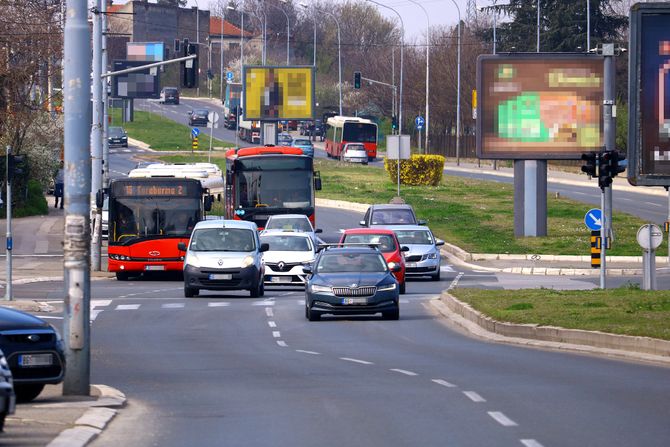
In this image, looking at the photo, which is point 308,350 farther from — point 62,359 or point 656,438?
point 656,438

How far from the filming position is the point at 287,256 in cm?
3700

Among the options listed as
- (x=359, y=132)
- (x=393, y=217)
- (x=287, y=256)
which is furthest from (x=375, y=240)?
(x=359, y=132)

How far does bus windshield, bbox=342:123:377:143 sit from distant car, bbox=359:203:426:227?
57323mm

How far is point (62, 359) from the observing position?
14.3m

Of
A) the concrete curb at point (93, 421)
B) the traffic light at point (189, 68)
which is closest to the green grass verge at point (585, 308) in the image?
the concrete curb at point (93, 421)

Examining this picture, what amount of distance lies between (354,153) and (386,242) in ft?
218

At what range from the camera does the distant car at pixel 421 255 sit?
3878cm

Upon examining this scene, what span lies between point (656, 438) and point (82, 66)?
6931mm

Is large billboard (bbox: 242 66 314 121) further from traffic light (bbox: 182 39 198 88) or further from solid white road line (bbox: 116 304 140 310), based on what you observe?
solid white road line (bbox: 116 304 140 310)

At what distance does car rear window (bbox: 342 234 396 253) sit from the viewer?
35.5m

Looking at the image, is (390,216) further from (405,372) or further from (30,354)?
(30,354)

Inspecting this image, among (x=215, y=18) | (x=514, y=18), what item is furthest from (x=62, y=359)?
(x=215, y=18)

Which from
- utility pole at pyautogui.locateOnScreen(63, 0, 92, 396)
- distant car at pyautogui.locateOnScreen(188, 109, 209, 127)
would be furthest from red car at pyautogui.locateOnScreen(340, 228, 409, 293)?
distant car at pyautogui.locateOnScreen(188, 109, 209, 127)

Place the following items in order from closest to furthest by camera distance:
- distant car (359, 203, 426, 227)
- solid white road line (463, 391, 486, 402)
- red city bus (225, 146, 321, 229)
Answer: solid white road line (463, 391, 486, 402) < distant car (359, 203, 426, 227) < red city bus (225, 146, 321, 229)
